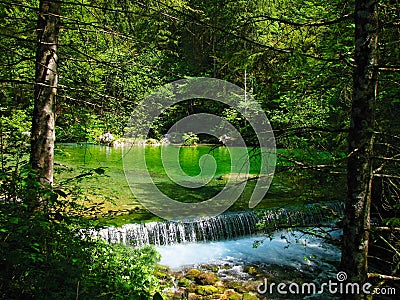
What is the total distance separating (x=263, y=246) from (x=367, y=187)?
21.9ft

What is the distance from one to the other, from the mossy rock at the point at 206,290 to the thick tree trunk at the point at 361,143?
4058 millimetres

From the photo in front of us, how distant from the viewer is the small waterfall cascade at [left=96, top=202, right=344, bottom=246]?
25.2ft

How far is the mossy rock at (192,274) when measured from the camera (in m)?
6.41

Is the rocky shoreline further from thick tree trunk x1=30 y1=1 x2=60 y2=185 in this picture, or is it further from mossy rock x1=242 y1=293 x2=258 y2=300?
thick tree trunk x1=30 y1=1 x2=60 y2=185

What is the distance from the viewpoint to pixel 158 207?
970 cm

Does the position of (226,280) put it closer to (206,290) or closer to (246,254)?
(206,290)

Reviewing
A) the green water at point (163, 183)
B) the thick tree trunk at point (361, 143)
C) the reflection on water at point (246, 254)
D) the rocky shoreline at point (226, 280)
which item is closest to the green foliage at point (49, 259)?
the thick tree trunk at point (361, 143)

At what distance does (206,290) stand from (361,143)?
461 cm

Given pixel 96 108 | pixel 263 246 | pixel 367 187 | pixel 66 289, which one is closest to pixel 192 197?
pixel 263 246

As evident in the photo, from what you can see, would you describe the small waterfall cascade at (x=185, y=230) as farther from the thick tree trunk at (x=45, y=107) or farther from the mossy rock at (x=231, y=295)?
the thick tree trunk at (x=45, y=107)

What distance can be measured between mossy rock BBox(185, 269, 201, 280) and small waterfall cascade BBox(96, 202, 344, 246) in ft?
5.22

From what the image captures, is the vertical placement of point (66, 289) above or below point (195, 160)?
below

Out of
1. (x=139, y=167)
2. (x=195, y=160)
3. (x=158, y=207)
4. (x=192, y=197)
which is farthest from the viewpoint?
(x=195, y=160)

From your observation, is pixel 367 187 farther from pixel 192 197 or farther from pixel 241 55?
pixel 192 197
